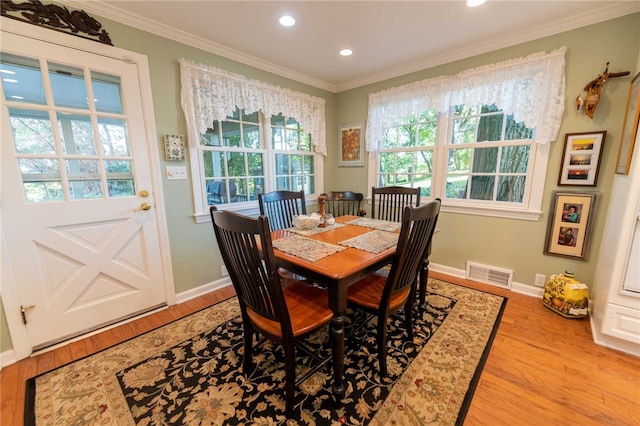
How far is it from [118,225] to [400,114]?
3058mm

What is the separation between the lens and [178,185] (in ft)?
7.59

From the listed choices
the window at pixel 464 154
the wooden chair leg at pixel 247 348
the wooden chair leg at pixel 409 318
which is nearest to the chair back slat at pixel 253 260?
the wooden chair leg at pixel 247 348

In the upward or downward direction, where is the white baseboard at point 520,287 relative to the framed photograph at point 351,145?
downward

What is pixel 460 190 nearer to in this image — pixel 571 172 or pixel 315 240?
pixel 571 172

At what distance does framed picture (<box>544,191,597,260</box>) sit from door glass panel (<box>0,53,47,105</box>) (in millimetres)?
4039

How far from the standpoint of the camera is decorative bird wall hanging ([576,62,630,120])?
1.92 meters

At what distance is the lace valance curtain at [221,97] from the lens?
2268 millimetres

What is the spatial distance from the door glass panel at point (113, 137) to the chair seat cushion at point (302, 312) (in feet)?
5.37

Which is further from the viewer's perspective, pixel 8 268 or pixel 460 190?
pixel 460 190

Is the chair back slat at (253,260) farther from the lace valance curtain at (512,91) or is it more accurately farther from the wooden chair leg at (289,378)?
the lace valance curtain at (512,91)

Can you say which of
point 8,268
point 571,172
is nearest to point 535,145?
point 571,172

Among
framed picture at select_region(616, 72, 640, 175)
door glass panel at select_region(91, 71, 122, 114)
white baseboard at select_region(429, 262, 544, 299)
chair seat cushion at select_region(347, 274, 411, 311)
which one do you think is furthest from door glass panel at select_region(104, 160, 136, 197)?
framed picture at select_region(616, 72, 640, 175)

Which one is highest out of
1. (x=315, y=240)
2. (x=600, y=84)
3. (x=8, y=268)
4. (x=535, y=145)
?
(x=600, y=84)

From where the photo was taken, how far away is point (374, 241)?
5.63 feet
